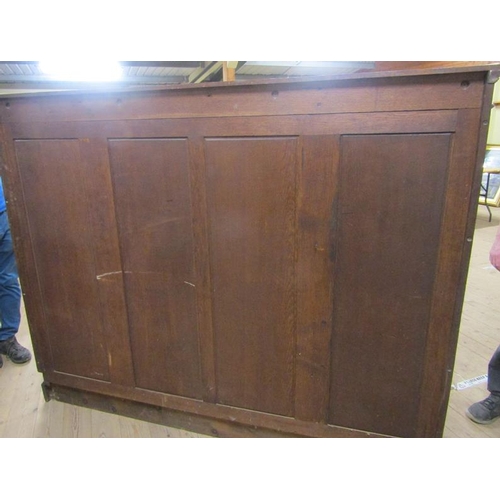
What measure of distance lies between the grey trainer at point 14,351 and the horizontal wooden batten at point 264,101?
135 cm

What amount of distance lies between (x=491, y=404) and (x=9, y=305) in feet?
8.17

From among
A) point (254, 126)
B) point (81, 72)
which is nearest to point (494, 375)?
point (254, 126)

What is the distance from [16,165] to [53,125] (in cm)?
24

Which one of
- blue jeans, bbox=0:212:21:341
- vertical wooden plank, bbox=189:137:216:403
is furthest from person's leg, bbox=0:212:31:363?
vertical wooden plank, bbox=189:137:216:403

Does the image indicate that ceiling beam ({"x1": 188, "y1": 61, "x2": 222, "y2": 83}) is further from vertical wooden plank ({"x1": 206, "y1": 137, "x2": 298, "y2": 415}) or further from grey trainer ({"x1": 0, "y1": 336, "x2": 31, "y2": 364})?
grey trainer ({"x1": 0, "y1": 336, "x2": 31, "y2": 364})

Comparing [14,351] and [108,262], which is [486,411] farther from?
[14,351]

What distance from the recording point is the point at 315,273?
3.63 feet

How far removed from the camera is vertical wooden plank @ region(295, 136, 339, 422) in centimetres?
102

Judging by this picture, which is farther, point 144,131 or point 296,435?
point 296,435

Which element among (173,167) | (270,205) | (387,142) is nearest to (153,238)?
(173,167)

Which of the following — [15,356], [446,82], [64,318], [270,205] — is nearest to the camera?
[446,82]

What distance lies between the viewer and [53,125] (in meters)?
1.25

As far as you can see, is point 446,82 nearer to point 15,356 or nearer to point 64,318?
point 64,318

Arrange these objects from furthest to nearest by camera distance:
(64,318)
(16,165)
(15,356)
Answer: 1. (15,356)
2. (64,318)
3. (16,165)
